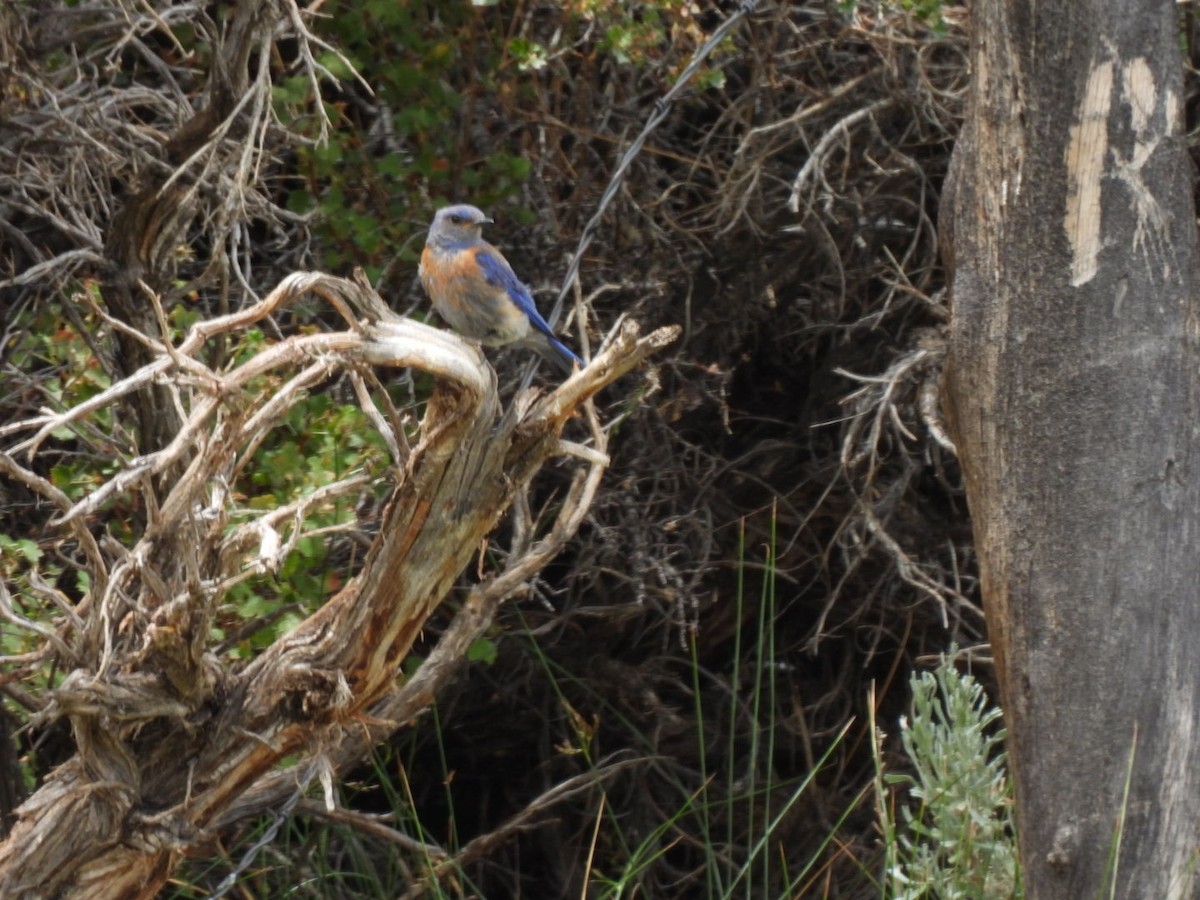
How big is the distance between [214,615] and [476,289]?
146 centimetres

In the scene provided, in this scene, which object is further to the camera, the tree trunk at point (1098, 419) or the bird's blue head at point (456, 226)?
the bird's blue head at point (456, 226)

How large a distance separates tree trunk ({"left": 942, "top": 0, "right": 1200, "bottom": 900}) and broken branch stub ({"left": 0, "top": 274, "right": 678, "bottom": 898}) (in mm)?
602

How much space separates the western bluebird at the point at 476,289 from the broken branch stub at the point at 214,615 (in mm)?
1123

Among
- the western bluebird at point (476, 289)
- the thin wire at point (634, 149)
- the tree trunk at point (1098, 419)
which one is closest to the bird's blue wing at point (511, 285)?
the western bluebird at point (476, 289)

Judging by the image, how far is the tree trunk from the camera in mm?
2607

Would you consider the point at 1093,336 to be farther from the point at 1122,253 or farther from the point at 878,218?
the point at 878,218

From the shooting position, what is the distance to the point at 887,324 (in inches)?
185

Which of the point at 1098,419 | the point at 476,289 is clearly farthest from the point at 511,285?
the point at 1098,419

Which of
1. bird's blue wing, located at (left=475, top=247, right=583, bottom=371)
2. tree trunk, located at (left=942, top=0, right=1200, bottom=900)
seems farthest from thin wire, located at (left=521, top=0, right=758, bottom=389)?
tree trunk, located at (left=942, top=0, right=1200, bottom=900)

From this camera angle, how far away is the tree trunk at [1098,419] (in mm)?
2607

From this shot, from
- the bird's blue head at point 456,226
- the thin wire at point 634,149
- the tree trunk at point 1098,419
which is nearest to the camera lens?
the tree trunk at point 1098,419

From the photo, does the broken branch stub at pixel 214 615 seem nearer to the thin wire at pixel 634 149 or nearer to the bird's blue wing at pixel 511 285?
the thin wire at pixel 634 149

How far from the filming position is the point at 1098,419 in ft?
8.65

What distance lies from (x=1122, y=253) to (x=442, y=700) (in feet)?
9.12
